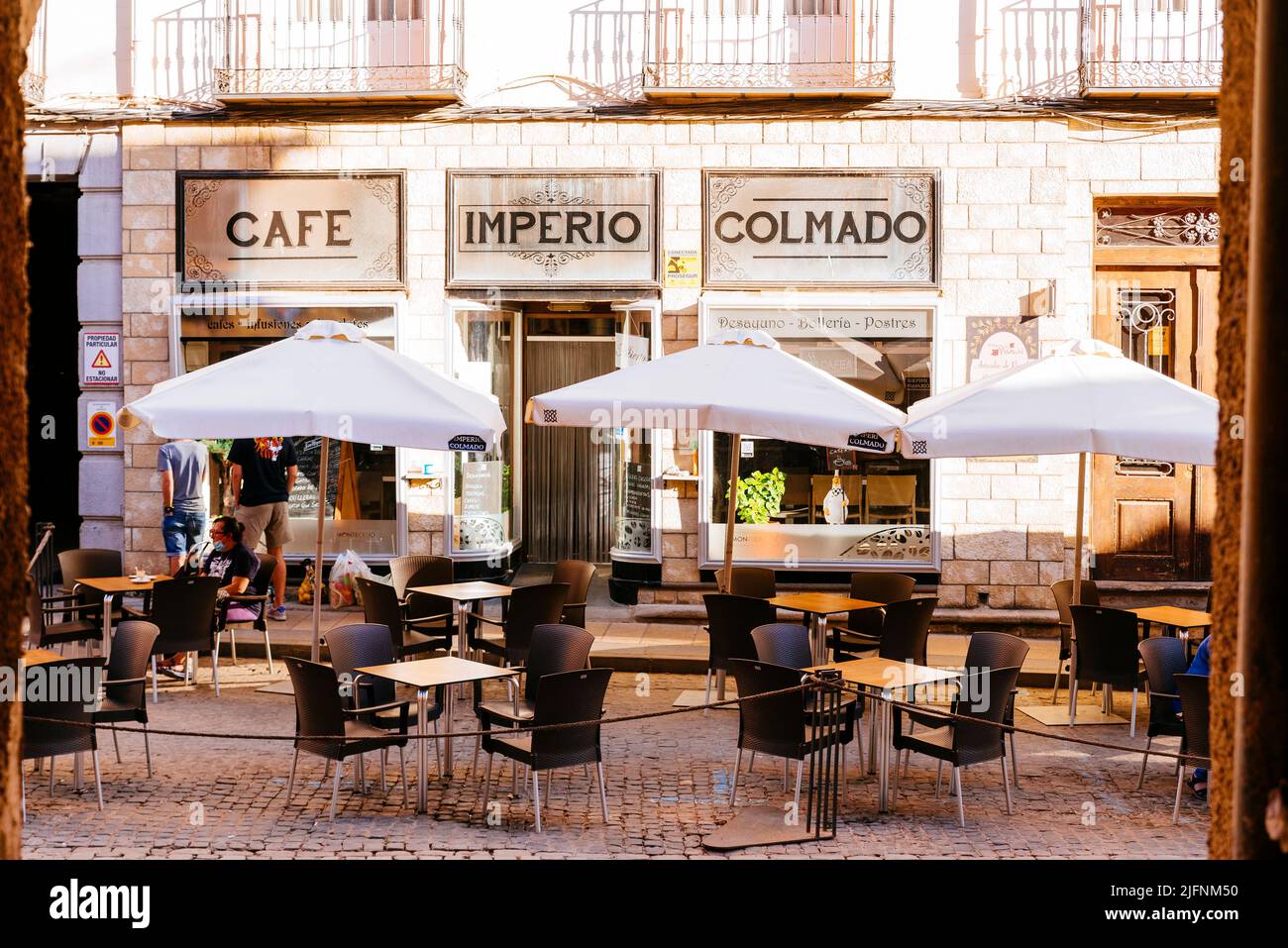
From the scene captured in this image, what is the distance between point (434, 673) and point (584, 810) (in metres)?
1.18

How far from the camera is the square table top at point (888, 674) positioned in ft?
25.4

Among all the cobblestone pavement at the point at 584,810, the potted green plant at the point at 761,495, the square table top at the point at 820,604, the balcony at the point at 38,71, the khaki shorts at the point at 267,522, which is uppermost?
the balcony at the point at 38,71

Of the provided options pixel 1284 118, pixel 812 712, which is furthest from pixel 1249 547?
pixel 812 712

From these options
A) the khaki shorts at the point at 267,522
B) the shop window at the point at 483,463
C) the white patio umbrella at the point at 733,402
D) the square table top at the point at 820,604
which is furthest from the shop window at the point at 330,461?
the square table top at the point at 820,604

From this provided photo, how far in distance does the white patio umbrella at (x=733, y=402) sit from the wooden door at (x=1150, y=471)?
522cm

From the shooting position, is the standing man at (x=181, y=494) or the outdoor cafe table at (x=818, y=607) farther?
the standing man at (x=181, y=494)

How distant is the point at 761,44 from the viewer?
45.2 ft

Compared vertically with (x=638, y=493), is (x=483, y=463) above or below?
above

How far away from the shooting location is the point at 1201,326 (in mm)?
13766

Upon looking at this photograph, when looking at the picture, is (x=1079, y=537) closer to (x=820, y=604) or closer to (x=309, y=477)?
(x=820, y=604)

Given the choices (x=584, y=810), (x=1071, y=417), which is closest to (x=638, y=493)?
(x=1071, y=417)

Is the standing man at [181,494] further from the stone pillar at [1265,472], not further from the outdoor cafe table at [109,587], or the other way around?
the stone pillar at [1265,472]

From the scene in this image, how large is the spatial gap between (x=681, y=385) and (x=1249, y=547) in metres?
6.74

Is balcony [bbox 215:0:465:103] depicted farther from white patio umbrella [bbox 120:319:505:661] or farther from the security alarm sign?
white patio umbrella [bbox 120:319:505:661]
